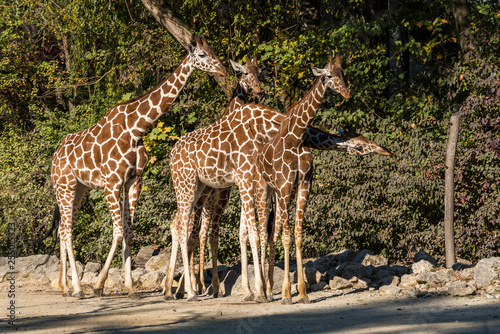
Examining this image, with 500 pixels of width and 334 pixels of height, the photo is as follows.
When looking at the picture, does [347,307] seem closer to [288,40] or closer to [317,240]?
[317,240]

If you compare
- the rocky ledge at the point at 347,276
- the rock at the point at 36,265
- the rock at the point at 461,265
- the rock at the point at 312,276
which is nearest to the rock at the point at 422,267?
the rocky ledge at the point at 347,276

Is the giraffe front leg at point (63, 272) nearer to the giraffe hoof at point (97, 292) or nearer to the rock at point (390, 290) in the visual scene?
the giraffe hoof at point (97, 292)

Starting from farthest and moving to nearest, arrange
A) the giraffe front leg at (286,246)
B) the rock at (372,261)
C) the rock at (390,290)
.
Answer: the rock at (372,261) < the rock at (390,290) < the giraffe front leg at (286,246)

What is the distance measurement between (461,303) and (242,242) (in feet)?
10.2

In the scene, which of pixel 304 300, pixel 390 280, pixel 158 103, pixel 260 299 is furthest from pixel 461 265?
pixel 158 103

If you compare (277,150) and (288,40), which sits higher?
(288,40)

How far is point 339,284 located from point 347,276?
0.33 metres

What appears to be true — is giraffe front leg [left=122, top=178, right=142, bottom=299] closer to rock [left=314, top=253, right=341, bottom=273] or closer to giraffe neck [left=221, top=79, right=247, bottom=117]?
giraffe neck [left=221, top=79, right=247, bottom=117]

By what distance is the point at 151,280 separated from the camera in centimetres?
1121

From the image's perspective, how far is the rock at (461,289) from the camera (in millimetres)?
8023

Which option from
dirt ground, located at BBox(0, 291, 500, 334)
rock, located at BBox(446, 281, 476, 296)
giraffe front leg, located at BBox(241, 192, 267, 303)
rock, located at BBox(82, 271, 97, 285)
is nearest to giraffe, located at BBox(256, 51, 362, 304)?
giraffe front leg, located at BBox(241, 192, 267, 303)

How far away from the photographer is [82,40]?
15.6 m

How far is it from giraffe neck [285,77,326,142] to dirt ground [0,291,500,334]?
2.32 meters

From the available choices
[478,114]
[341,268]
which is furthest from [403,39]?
[341,268]
